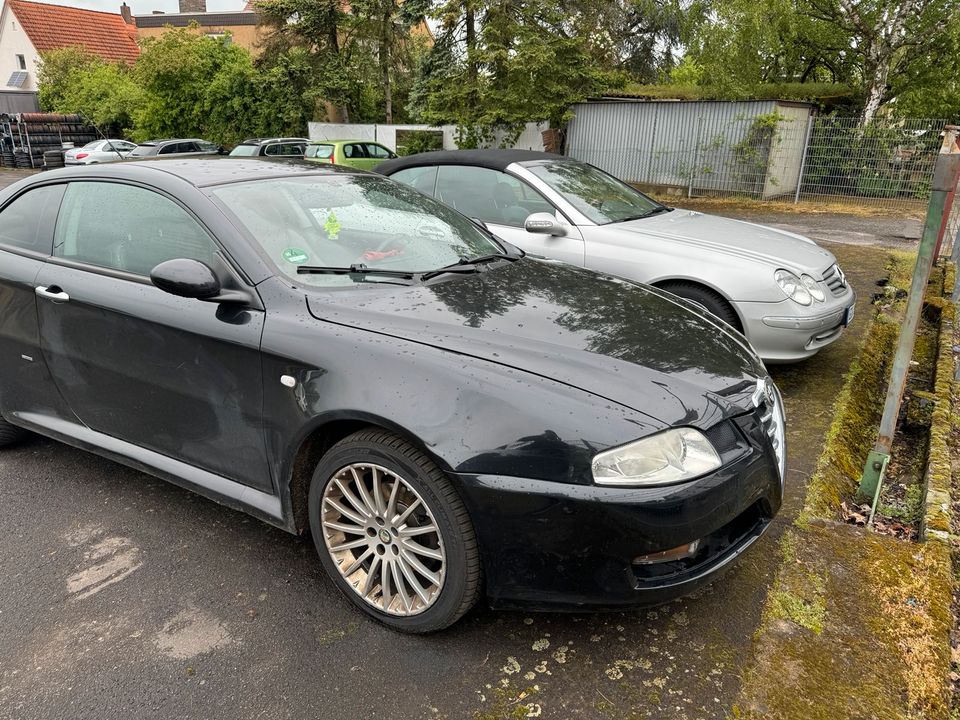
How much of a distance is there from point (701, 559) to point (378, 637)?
116 cm

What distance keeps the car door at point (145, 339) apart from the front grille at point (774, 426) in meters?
1.85

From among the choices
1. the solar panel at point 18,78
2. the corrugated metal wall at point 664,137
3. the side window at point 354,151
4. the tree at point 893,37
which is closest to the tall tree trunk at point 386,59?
the side window at point 354,151

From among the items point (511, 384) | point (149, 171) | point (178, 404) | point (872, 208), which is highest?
point (149, 171)

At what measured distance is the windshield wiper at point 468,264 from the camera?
10.2ft

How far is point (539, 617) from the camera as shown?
8.59 ft

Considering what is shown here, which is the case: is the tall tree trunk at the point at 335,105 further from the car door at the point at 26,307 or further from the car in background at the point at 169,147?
the car door at the point at 26,307

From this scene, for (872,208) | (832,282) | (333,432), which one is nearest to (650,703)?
(333,432)

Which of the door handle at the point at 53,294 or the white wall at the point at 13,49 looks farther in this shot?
the white wall at the point at 13,49

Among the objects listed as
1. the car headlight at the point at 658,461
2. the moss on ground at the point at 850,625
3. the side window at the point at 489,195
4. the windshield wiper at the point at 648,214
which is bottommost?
the moss on ground at the point at 850,625

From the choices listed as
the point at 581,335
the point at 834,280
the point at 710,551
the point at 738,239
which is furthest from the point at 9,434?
the point at 834,280

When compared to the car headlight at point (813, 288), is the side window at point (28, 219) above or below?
above

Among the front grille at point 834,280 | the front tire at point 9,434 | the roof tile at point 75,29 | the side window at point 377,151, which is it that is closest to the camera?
the front tire at point 9,434

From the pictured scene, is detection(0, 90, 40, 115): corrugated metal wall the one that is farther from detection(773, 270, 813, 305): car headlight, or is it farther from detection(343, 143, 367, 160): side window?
detection(773, 270, 813, 305): car headlight

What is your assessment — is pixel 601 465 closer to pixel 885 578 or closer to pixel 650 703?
pixel 650 703
